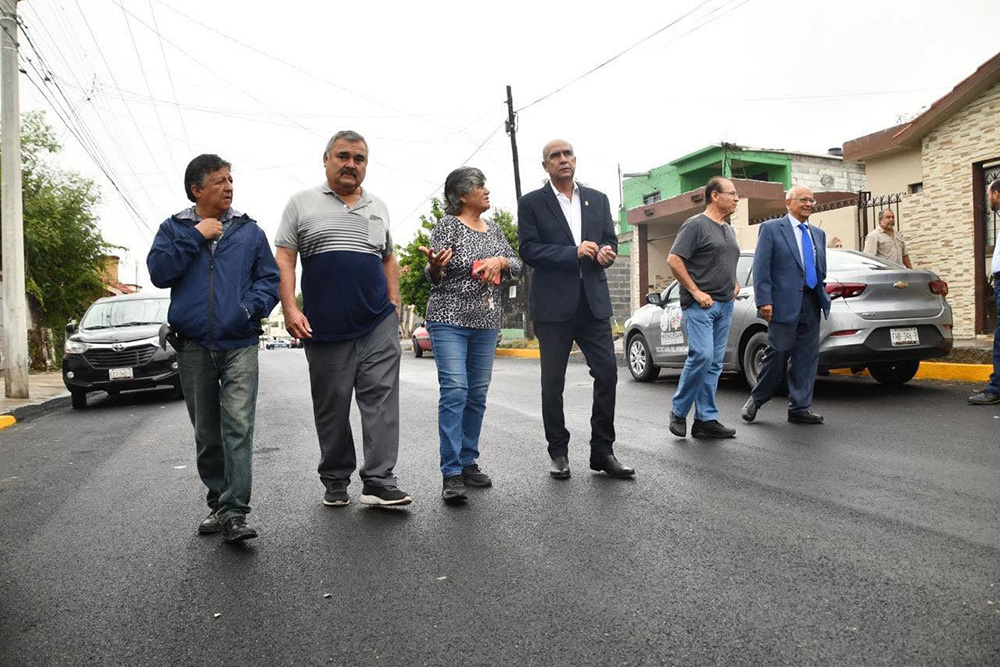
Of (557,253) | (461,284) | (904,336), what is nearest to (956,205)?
(904,336)

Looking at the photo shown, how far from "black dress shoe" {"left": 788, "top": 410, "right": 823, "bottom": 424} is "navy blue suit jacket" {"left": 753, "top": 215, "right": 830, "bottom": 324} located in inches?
29.5

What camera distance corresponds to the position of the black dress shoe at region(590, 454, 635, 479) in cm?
445

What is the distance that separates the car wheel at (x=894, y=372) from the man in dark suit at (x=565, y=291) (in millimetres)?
4764

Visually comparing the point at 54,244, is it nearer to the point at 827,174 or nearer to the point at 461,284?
the point at 461,284

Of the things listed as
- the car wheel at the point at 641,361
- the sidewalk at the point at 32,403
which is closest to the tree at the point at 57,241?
the sidewalk at the point at 32,403

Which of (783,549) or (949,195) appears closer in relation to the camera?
(783,549)

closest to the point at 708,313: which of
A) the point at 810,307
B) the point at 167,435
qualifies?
the point at 810,307

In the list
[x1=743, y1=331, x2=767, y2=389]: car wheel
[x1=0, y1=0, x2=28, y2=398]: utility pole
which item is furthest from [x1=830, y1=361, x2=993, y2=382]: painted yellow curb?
[x1=0, y1=0, x2=28, y2=398]: utility pole

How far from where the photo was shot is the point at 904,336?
738 centimetres

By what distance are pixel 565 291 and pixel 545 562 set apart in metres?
2.00

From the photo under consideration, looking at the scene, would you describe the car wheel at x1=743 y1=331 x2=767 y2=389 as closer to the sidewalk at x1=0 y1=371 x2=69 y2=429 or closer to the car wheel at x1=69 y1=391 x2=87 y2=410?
the sidewalk at x1=0 y1=371 x2=69 y2=429

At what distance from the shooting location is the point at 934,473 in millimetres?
4309

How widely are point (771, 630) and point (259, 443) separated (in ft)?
15.8

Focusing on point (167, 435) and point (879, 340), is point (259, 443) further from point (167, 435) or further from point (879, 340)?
point (879, 340)
